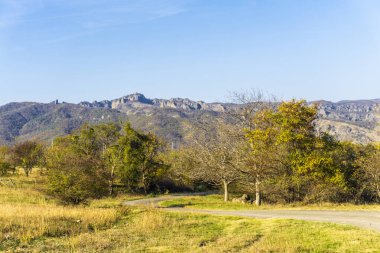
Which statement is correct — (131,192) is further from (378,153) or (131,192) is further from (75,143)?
(378,153)

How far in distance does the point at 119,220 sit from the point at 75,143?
1480 inches

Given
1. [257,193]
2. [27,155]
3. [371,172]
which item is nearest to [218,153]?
[257,193]

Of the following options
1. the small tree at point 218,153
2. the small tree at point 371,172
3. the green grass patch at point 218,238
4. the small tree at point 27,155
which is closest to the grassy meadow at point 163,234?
the green grass patch at point 218,238

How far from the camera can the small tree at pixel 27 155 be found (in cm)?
6259

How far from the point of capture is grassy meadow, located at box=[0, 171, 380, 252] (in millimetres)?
13268

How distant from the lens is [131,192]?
54.2m

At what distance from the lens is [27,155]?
64.2 m

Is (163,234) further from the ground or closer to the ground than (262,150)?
closer to the ground

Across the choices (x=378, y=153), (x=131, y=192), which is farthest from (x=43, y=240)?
(x=131, y=192)

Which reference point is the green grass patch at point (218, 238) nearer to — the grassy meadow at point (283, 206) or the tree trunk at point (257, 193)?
the grassy meadow at point (283, 206)

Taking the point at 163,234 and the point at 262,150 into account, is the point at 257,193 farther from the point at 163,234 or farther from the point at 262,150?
the point at 163,234

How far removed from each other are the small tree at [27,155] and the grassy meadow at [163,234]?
150 ft

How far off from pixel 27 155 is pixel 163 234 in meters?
54.7

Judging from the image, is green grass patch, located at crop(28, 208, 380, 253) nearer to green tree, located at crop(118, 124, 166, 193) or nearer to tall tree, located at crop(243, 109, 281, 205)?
tall tree, located at crop(243, 109, 281, 205)
